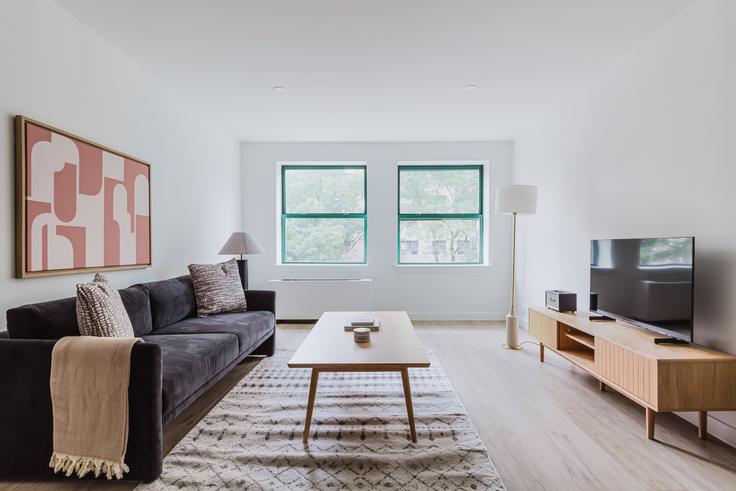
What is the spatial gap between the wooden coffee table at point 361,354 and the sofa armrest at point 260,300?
1006mm

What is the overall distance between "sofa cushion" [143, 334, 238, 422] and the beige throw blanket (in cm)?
22

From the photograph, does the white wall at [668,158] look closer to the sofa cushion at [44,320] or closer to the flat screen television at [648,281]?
the flat screen television at [648,281]

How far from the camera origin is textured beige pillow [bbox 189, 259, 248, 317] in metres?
3.39

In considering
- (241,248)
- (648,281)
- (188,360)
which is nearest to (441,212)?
(241,248)

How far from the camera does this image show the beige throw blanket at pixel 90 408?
1.68 meters

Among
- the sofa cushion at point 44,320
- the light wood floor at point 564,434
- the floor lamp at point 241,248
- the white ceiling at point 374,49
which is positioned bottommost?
the light wood floor at point 564,434

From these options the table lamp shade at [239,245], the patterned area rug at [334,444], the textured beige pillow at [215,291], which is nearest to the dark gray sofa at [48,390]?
the patterned area rug at [334,444]

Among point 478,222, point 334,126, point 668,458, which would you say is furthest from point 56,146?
point 478,222

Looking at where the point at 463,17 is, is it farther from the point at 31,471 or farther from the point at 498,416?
the point at 31,471

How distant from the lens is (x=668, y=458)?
195 centimetres

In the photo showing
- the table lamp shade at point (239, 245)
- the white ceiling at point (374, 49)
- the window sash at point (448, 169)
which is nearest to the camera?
the white ceiling at point (374, 49)

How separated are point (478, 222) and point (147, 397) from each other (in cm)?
466

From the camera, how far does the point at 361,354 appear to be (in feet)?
7.15

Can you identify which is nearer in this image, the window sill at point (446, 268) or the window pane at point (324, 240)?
the window sill at point (446, 268)
